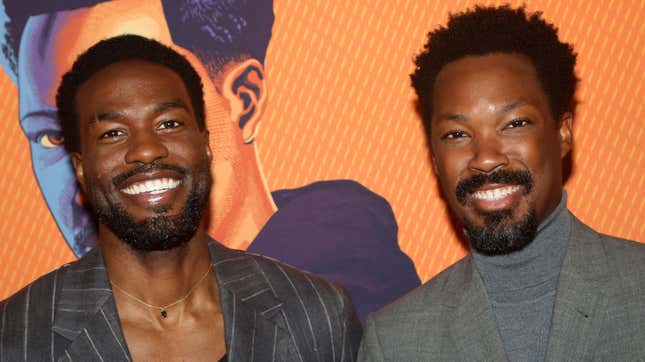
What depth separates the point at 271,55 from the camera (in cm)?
309

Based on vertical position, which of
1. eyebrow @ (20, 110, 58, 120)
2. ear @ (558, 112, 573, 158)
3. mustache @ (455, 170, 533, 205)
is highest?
eyebrow @ (20, 110, 58, 120)

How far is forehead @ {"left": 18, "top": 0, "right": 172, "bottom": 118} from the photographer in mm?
3008

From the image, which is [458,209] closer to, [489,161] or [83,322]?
[489,161]

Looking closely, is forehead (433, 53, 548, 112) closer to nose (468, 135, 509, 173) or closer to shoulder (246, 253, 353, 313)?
nose (468, 135, 509, 173)

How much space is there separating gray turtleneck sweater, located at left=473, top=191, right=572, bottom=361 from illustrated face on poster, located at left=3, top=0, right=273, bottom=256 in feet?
4.03

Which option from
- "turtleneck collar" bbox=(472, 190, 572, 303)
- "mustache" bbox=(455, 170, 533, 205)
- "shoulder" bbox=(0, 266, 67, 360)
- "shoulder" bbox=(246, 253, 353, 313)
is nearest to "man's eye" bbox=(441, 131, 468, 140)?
"mustache" bbox=(455, 170, 533, 205)

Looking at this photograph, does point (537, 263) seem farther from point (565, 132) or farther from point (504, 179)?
point (565, 132)

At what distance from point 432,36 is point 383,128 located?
57 centimetres

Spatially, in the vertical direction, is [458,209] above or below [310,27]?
below

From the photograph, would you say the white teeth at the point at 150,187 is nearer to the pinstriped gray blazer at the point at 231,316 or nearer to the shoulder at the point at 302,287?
the pinstriped gray blazer at the point at 231,316

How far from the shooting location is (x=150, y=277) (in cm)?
247

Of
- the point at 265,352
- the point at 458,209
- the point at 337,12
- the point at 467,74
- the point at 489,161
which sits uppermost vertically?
the point at 337,12

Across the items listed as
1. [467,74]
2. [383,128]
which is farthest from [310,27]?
[467,74]

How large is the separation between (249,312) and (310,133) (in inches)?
36.1
